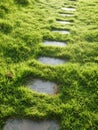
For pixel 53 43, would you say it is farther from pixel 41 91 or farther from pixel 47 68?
pixel 41 91

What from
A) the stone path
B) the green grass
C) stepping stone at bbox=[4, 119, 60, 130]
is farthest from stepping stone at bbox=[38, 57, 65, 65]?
stepping stone at bbox=[4, 119, 60, 130]

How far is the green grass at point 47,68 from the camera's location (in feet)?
12.4

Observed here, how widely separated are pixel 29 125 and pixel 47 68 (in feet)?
5.02

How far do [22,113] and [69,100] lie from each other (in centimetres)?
80

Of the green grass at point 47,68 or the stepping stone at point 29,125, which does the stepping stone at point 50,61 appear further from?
the stepping stone at point 29,125

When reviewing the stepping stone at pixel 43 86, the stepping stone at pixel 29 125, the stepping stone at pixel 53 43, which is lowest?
the stepping stone at pixel 29 125

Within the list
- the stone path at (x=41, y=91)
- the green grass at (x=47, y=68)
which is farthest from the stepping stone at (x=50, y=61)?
the green grass at (x=47, y=68)

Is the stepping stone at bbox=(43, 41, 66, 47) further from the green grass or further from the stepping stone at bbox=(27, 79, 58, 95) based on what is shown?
the stepping stone at bbox=(27, 79, 58, 95)

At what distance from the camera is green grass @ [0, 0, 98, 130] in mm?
3773

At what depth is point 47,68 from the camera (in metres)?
4.86

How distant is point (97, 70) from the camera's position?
4.77 metres

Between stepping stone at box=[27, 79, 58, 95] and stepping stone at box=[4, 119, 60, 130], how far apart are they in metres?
0.72

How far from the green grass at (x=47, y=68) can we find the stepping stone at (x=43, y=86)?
0.34 ft

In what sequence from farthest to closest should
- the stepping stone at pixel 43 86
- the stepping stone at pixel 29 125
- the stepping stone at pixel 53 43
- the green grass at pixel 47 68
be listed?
1. the stepping stone at pixel 53 43
2. the stepping stone at pixel 43 86
3. the green grass at pixel 47 68
4. the stepping stone at pixel 29 125
